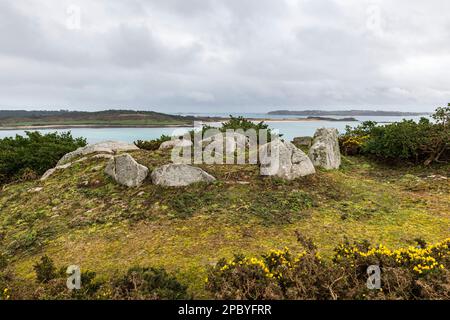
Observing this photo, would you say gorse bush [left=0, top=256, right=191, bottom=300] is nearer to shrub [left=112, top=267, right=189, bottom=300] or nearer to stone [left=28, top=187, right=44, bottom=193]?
shrub [left=112, top=267, right=189, bottom=300]

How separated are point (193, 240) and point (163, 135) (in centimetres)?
1205

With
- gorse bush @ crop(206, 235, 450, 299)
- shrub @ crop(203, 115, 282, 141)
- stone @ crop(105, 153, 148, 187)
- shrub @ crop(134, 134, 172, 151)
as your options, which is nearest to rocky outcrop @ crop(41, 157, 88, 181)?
stone @ crop(105, 153, 148, 187)

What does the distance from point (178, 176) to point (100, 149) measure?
22.1 ft

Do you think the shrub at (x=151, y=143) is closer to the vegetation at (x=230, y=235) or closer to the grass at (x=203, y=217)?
the vegetation at (x=230, y=235)

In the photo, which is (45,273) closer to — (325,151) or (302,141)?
(325,151)

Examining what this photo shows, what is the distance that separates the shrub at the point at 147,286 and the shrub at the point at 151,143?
12.6 metres

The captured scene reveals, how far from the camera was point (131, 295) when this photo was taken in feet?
13.0

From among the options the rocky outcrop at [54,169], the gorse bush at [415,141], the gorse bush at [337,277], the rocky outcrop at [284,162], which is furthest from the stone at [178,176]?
the gorse bush at [415,141]

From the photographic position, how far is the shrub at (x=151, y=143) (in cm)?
1681

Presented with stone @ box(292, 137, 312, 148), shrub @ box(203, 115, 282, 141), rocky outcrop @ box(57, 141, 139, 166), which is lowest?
rocky outcrop @ box(57, 141, 139, 166)

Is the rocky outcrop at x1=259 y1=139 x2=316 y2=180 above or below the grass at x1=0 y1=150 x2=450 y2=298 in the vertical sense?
above

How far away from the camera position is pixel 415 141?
13344mm

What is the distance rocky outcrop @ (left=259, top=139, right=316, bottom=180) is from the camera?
10477 millimetres

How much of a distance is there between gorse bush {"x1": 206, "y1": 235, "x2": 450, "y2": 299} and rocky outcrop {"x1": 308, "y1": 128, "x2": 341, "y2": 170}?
780 centimetres
